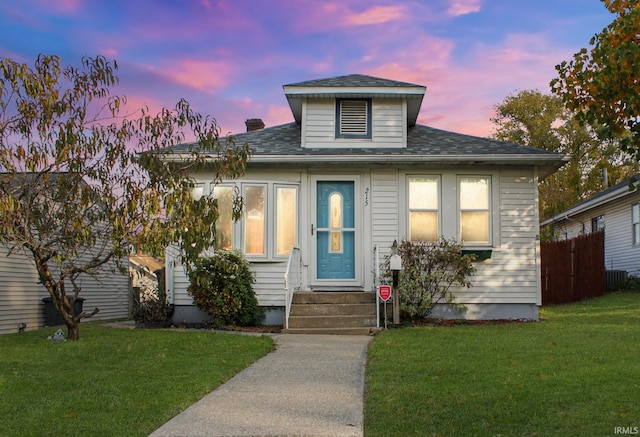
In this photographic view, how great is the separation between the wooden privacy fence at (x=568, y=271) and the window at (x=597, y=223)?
16.4ft

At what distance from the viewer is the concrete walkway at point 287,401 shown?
5.37m

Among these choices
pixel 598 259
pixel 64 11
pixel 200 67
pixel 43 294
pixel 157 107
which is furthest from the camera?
pixel 598 259

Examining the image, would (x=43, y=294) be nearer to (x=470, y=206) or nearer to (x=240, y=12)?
(x=240, y=12)

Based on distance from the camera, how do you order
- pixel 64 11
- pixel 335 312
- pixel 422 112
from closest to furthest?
pixel 64 11, pixel 335 312, pixel 422 112

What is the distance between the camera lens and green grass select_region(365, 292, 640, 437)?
5371 mm

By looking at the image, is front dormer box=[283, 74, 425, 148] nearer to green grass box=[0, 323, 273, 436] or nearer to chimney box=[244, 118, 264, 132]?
chimney box=[244, 118, 264, 132]

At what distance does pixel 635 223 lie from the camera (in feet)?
71.4

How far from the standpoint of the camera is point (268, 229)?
1349cm

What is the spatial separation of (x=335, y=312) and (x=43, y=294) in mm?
8899

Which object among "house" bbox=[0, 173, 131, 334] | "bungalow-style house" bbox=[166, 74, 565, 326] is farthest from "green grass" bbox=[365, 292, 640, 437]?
"house" bbox=[0, 173, 131, 334]

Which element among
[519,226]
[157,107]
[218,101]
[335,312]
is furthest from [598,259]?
[157,107]

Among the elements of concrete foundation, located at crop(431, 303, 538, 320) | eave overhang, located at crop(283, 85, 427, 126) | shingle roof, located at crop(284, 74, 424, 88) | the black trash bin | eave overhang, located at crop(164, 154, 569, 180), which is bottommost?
the black trash bin

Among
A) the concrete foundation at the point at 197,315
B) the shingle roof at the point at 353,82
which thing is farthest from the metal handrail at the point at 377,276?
the shingle roof at the point at 353,82

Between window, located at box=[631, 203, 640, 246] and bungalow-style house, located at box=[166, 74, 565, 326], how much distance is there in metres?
9.33
